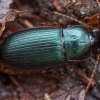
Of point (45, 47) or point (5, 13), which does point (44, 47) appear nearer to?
point (45, 47)

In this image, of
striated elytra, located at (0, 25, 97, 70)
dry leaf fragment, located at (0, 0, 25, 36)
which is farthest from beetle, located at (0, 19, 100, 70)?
dry leaf fragment, located at (0, 0, 25, 36)

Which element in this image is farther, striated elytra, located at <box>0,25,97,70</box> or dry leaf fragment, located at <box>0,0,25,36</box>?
dry leaf fragment, located at <box>0,0,25,36</box>

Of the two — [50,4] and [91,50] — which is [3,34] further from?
[91,50]

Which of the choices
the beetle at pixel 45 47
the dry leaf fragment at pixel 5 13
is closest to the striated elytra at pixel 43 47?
the beetle at pixel 45 47

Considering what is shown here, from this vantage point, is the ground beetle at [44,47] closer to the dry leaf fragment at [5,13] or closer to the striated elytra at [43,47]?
the striated elytra at [43,47]

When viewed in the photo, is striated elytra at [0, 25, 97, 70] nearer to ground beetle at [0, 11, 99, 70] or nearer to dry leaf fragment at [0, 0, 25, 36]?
ground beetle at [0, 11, 99, 70]

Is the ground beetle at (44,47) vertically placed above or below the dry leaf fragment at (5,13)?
below

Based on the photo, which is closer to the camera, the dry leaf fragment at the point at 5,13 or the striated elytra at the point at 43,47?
the striated elytra at the point at 43,47

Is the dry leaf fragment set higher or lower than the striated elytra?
higher
